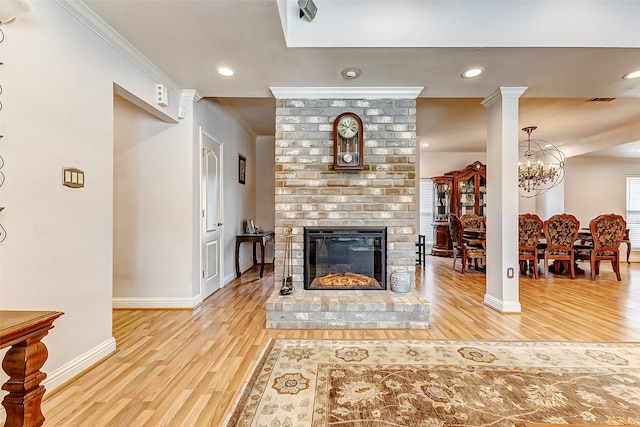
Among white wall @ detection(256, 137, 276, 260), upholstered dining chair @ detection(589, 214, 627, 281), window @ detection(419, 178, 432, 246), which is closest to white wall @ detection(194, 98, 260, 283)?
white wall @ detection(256, 137, 276, 260)

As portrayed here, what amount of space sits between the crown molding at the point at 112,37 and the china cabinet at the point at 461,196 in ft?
20.3

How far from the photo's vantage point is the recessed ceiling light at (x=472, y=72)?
103 inches

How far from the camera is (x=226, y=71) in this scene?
269cm

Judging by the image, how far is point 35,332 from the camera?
982 mm

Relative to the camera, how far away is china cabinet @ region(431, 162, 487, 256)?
6.75 m

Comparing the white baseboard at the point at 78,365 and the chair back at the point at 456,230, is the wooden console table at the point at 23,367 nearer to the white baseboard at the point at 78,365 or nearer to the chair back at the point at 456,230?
the white baseboard at the point at 78,365

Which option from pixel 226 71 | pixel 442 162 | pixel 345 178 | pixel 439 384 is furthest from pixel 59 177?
pixel 442 162

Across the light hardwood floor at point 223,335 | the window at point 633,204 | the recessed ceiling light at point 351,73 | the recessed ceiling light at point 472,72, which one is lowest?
the light hardwood floor at point 223,335

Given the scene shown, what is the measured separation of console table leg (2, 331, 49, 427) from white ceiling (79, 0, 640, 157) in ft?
6.53

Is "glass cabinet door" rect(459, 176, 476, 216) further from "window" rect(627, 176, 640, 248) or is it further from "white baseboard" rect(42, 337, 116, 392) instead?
"white baseboard" rect(42, 337, 116, 392)

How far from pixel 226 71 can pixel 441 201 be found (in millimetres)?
5957

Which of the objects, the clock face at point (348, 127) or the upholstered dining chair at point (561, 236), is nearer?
the clock face at point (348, 127)

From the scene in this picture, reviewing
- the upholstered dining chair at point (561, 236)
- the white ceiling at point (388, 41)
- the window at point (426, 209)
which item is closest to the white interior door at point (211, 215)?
the white ceiling at point (388, 41)

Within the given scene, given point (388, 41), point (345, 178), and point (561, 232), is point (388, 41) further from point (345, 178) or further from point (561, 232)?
point (561, 232)
